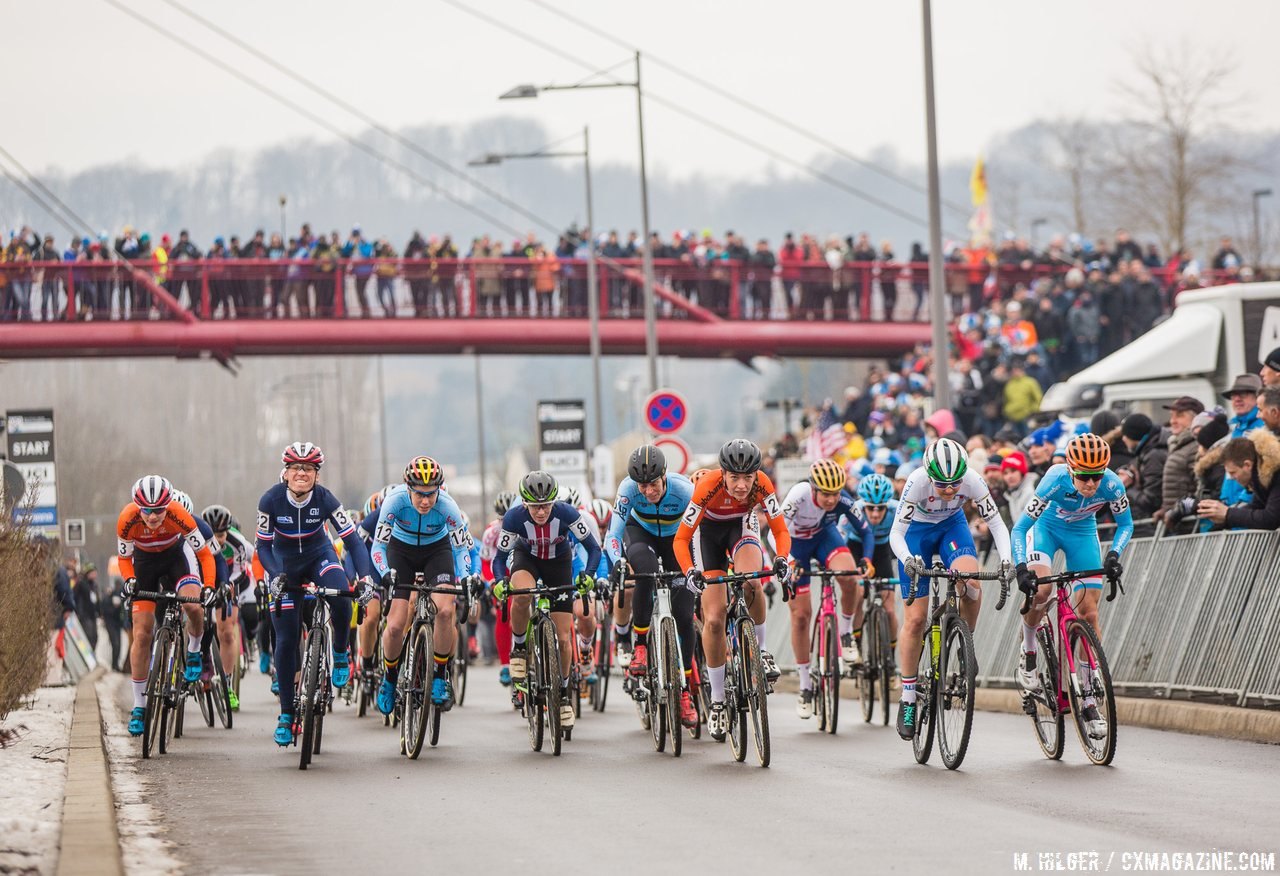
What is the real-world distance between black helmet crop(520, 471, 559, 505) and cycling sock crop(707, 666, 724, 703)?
158 cm

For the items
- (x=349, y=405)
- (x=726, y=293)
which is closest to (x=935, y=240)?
(x=726, y=293)

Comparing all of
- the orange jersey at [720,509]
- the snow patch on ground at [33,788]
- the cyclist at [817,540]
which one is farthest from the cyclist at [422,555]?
the cyclist at [817,540]

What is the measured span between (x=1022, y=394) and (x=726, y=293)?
15.1m

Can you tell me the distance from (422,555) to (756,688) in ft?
10.9

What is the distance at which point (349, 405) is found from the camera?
3888 inches

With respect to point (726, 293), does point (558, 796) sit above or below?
below

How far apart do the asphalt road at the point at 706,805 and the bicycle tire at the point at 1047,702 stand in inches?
5.7

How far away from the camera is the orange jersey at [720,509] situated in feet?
42.2

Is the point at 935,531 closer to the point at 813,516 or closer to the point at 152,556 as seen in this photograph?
the point at 813,516

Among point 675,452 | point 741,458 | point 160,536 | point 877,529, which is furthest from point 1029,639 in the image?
point 675,452

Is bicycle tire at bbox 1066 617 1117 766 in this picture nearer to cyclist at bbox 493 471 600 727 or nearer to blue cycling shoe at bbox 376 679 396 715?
cyclist at bbox 493 471 600 727

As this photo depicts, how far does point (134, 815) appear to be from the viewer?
10289mm

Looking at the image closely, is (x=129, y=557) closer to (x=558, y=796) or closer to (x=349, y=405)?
(x=558, y=796)

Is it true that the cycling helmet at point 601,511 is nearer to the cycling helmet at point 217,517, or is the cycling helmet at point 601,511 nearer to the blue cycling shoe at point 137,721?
the cycling helmet at point 217,517
